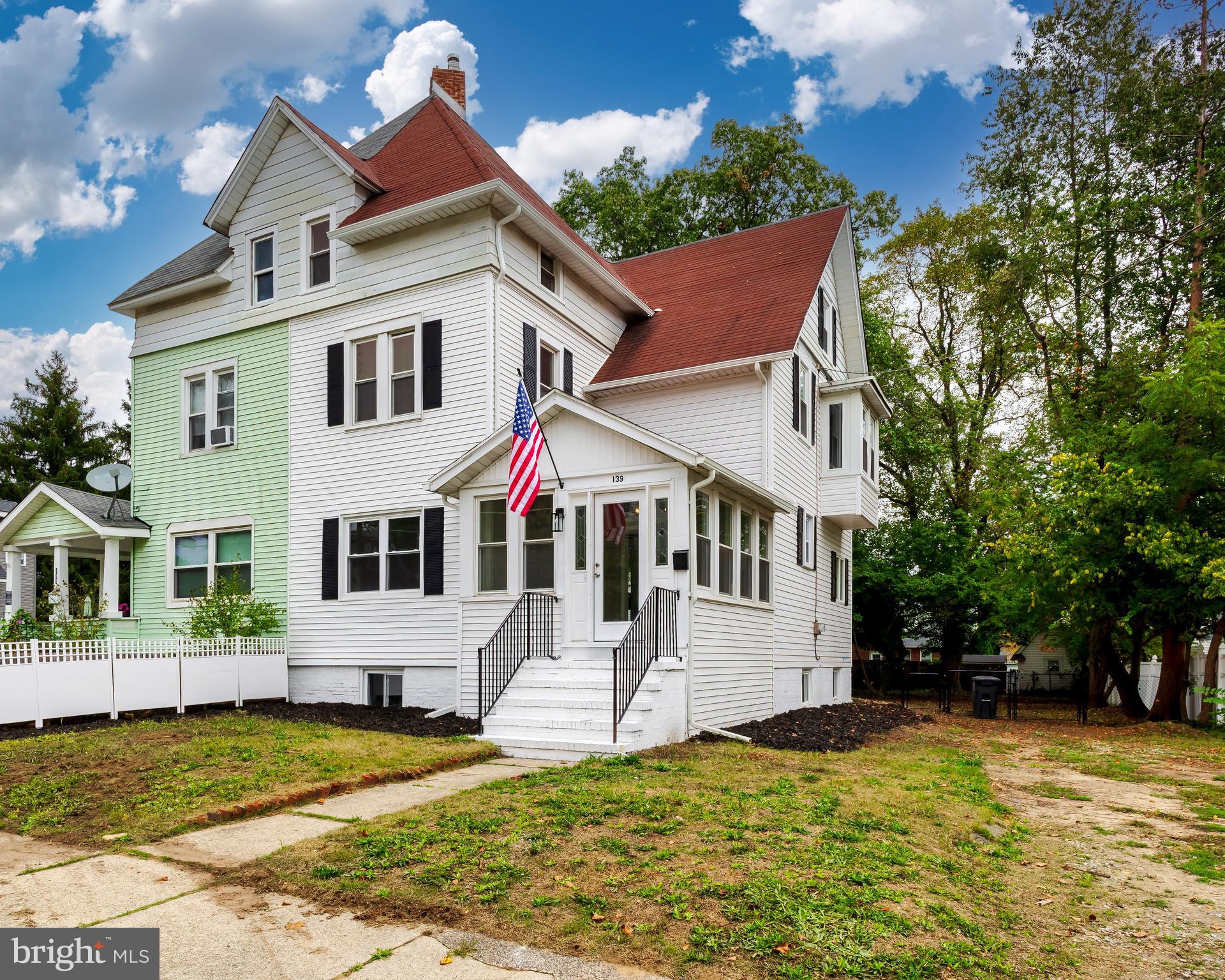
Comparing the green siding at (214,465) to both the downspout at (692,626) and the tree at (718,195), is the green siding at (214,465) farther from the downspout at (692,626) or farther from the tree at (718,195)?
the tree at (718,195)

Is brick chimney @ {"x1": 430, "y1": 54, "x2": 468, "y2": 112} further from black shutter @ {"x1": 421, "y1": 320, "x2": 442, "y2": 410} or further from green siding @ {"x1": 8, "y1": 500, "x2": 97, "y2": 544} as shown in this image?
green siding @ {"x1": 8, "y1": 500, "x2": 97, "y2": 544}

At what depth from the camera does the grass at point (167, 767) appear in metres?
6.68

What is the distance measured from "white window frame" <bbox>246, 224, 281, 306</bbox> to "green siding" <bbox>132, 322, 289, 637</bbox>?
547 millimetres

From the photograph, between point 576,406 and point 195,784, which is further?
point 576,406

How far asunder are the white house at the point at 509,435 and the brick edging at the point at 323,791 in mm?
1262

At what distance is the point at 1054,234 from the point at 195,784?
2220 centimetres

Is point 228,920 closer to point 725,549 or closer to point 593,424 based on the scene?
point 593,424

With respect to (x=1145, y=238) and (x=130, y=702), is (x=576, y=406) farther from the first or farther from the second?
(x=1145, y=238)

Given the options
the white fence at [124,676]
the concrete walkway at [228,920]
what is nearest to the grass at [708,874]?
the concrete walkway at [228,920]

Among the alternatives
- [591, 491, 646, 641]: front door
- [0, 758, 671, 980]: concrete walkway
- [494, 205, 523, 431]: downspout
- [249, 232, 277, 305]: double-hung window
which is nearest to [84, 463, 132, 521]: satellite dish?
[249, 232, 277, 305]: double-hung window

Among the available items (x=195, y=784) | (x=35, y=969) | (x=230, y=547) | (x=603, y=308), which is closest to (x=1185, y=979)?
(x=35, y=969)

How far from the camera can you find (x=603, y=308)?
17656 mm

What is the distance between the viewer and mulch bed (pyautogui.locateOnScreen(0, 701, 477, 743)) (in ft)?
36.7

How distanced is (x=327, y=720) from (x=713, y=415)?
8.13 meters
